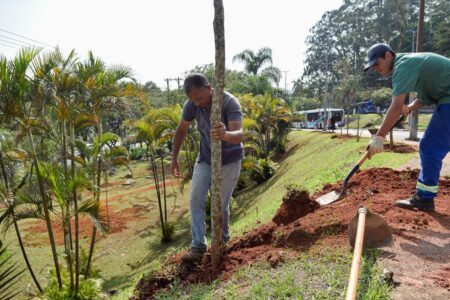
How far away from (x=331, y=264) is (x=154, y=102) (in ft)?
140

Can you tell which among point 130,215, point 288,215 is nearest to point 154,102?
point 130,215

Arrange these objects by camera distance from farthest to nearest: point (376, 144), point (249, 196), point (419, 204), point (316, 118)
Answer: point (316, 118) < point (249, 196) < point (419, 204) < point (376, 144)

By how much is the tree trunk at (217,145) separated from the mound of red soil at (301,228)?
21 centimetres

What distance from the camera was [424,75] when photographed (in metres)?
3.42

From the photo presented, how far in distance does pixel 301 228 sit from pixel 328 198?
129cm

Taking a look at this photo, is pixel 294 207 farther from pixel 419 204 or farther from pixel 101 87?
pixel 101 87

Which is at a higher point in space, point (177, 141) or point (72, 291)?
point (177, 141)

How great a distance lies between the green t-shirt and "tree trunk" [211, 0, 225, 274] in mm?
1595

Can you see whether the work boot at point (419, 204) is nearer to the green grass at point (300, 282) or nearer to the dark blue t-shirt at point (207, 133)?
the green grass at point (300, 282)

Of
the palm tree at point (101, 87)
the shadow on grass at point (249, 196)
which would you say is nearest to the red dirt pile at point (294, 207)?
the palm tree at point (101, 87)

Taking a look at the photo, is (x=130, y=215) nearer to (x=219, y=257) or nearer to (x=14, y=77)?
(x=14, y=77)

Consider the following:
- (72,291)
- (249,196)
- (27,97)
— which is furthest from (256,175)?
(27,97)

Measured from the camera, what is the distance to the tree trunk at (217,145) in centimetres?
288

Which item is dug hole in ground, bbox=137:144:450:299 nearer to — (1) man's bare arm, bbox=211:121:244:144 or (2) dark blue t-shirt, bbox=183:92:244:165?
(2) dark blue t-shirt, bbox=183:92:244:165
